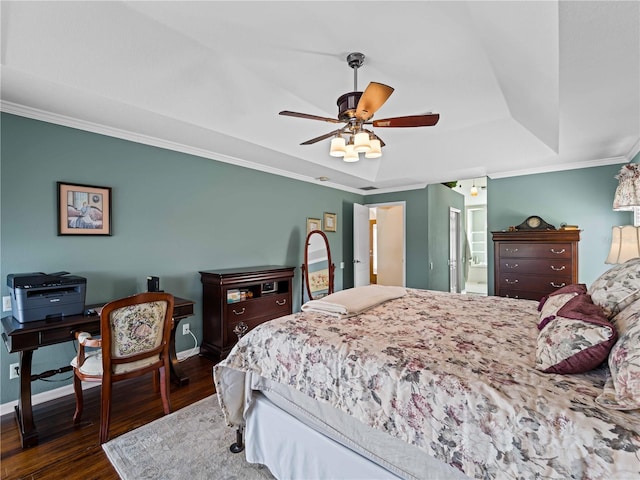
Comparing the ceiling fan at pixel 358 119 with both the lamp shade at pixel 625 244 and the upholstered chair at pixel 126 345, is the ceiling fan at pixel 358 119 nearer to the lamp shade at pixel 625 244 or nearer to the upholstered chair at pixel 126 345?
the upholstered chair at pixel 126 345

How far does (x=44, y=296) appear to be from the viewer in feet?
7.30

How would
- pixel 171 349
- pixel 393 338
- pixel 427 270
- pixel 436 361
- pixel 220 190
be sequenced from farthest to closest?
pixel 427 270
pixel 220 190
pixel 171 349
pixel 393 338
pixel 436 361

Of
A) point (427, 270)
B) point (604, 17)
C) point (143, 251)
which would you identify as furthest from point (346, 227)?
point (604, 17)

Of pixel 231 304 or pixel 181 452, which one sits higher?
pixel 231 304

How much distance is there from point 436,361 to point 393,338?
12.9 inches

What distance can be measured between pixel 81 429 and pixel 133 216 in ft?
6.01

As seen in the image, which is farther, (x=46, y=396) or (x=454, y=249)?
(x=454, y=249)

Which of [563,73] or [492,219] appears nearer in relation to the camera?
[563,73]

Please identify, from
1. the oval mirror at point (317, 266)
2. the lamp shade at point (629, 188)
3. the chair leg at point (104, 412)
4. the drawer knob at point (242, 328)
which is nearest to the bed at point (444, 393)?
the chair leg at point (104, 412)

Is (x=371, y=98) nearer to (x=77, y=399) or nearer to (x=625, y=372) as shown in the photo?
(x=625, y=372)

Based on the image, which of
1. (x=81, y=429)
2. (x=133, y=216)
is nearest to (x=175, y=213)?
(x=133, y=216)

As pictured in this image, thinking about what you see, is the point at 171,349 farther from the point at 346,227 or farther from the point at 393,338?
the point at 346,227

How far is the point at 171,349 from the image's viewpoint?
3031mm

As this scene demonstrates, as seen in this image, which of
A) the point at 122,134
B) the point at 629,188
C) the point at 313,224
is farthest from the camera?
the point at 313,224
